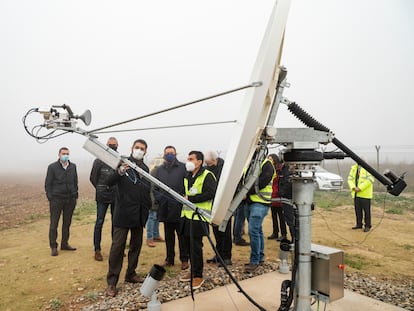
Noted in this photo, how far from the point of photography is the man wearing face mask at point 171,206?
5.66 metres

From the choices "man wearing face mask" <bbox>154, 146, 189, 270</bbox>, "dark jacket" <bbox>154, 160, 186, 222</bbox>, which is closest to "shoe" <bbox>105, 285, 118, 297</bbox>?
"man wearing face mask" <bbox>154, 146, 189, 270</bbox>

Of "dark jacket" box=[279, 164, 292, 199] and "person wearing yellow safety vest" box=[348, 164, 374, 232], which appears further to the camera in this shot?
"person wearing yellow safety vest" box=[348, 164, 374, 232]

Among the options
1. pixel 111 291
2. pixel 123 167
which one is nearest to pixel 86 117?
pixel 123 167

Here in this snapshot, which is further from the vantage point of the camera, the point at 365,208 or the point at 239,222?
the point at 365,208

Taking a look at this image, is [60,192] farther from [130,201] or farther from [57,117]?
[57,117]

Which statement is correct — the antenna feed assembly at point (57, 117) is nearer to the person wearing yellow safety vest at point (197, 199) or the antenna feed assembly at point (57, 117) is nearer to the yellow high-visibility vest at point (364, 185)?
the person wearing yellow safety vest at point (197, 199)

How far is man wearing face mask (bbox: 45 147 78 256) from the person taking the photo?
684 centimetres

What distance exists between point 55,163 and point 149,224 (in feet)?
7.87

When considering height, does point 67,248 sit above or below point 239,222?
below

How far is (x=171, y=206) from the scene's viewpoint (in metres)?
5.72

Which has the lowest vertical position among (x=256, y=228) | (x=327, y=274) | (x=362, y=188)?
(x=256, y=228)

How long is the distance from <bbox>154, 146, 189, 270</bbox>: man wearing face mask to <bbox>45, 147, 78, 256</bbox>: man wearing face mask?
208 centimetres

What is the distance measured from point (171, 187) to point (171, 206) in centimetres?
44

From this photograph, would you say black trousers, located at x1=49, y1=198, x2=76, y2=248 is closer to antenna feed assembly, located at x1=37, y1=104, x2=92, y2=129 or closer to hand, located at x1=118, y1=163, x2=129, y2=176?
hand, located at x1=118, y1=163, x2=129, y2=176
